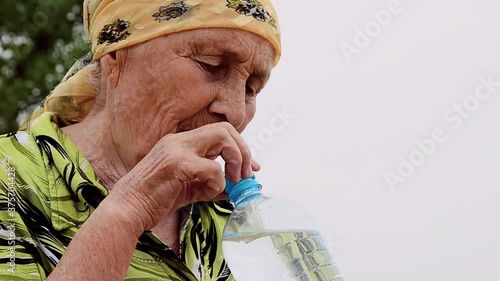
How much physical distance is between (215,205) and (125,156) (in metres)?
0.32

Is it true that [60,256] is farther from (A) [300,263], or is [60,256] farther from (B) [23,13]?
(B) [23,13]

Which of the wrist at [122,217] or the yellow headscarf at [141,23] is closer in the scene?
the wrist at [122,217]

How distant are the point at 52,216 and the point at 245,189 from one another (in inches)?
14.7

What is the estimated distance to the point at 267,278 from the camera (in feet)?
5.75

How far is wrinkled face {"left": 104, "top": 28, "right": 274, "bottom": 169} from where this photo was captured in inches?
69.7

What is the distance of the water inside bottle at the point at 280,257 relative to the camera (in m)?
1.75

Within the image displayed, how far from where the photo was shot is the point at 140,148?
1812mm

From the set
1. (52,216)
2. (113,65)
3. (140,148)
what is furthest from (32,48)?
(52,216)

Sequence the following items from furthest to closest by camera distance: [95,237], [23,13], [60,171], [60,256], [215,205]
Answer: [23,13] → [215,205] → [60,171] → [60,256] → [95,237]

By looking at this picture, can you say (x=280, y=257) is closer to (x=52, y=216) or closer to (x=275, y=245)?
(x=275, y=245)

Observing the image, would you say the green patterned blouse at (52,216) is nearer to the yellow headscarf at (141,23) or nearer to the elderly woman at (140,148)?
the elderly woman at (140,148)

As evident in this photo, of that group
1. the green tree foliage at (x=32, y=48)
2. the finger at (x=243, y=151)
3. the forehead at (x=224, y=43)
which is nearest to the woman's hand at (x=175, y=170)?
the finger at (x=243, y=151)

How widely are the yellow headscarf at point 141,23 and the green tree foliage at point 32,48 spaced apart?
4890mm

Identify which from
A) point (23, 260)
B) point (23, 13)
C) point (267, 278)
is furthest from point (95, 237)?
point (23, 13)
